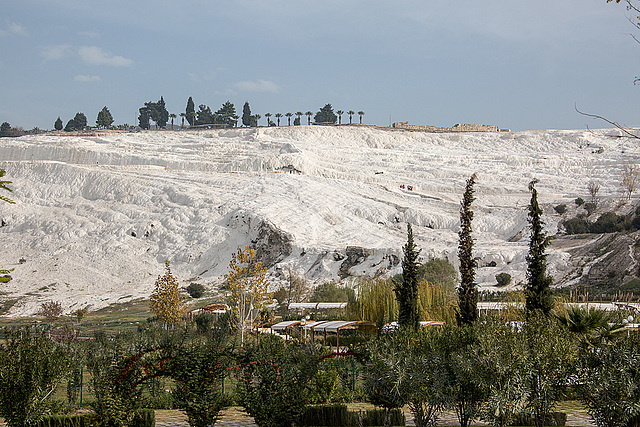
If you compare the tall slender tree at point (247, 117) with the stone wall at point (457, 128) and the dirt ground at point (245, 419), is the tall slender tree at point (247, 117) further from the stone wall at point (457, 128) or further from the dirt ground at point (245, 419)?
the dirt ground at point (245, 419)

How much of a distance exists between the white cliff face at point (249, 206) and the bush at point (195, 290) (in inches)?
107

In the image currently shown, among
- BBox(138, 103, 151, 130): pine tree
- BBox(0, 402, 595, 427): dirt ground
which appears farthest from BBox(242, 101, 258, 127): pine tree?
BBox(0, 402, 595, 427): dirt ground

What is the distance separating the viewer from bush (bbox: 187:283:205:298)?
40.1 meters

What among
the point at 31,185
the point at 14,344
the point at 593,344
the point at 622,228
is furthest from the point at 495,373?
the point at 31,185

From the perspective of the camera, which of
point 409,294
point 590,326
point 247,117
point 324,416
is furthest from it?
point 247,117

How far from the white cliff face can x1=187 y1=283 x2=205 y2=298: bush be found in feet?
8.92

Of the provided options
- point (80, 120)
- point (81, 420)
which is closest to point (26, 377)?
point (81, 420)

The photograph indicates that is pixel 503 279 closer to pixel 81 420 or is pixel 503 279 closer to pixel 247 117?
pixel 81 420

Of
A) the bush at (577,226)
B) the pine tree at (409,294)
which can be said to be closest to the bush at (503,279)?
the bush at (577,226)

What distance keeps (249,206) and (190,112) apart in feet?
230

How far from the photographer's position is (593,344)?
1063cm

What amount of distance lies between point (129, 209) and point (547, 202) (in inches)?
1452

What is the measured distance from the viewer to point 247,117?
117125mm

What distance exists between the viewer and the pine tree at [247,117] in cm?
11638
